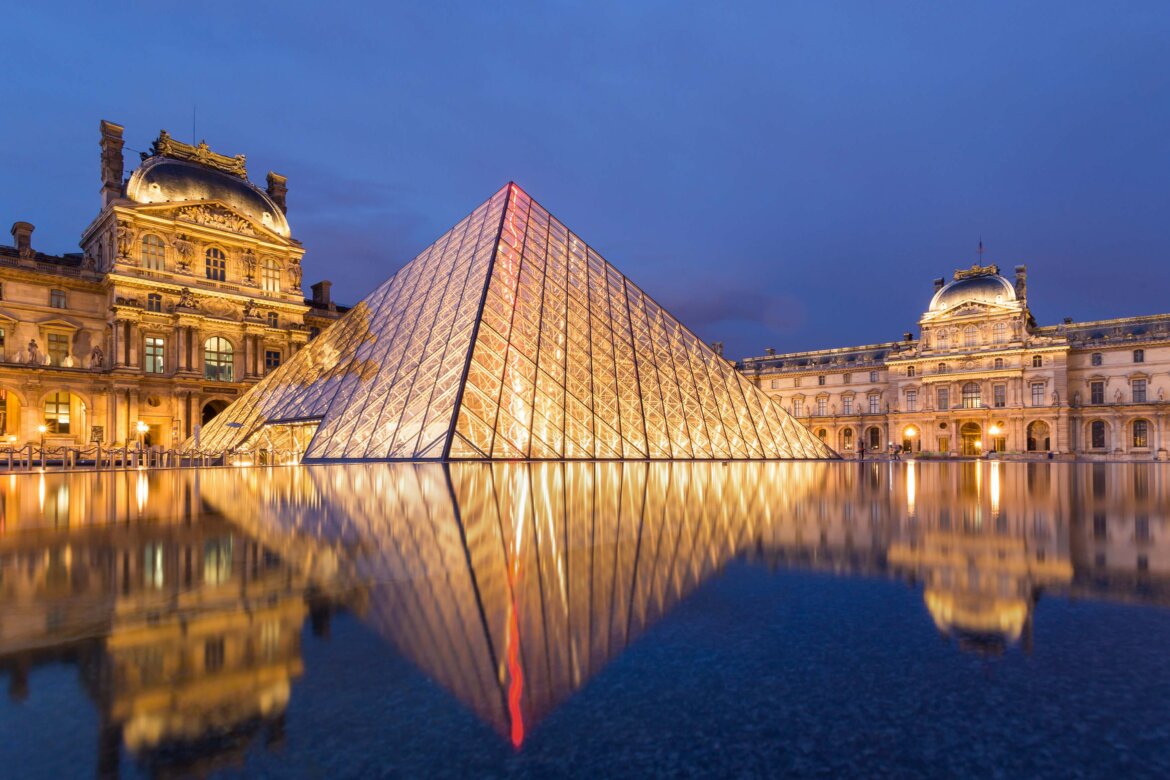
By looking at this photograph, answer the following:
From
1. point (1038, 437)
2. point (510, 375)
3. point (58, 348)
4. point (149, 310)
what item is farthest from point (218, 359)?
point (1038, 437)

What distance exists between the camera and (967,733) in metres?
1.92

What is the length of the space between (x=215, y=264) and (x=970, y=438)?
5521 centimetres

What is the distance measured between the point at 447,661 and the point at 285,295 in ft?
130

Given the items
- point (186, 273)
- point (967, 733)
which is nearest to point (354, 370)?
point (186, 273)

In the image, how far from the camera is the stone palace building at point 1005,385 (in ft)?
152

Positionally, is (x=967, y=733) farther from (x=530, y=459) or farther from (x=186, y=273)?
(x=186, y=273)

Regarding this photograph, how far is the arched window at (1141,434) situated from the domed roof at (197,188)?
194 feet

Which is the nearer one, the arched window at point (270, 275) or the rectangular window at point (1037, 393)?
Result: the arched window at point (270, 275)

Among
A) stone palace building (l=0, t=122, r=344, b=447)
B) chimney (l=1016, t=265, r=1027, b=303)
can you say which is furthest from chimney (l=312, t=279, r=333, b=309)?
chimney (l=1016, t=265, r=1027, b=303)

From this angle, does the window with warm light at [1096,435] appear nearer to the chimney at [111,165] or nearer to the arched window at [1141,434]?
the arched window at [1141,434]

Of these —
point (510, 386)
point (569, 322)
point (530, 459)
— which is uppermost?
point (569, 322)

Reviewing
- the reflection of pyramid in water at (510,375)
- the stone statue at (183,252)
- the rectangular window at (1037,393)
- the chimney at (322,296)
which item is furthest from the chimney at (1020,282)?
the stone statue at (183,252)

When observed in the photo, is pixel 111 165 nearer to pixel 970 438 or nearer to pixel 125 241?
pixel 125 241

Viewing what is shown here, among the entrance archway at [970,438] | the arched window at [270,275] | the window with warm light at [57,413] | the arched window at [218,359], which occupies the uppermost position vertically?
the arched window at [270,275]
